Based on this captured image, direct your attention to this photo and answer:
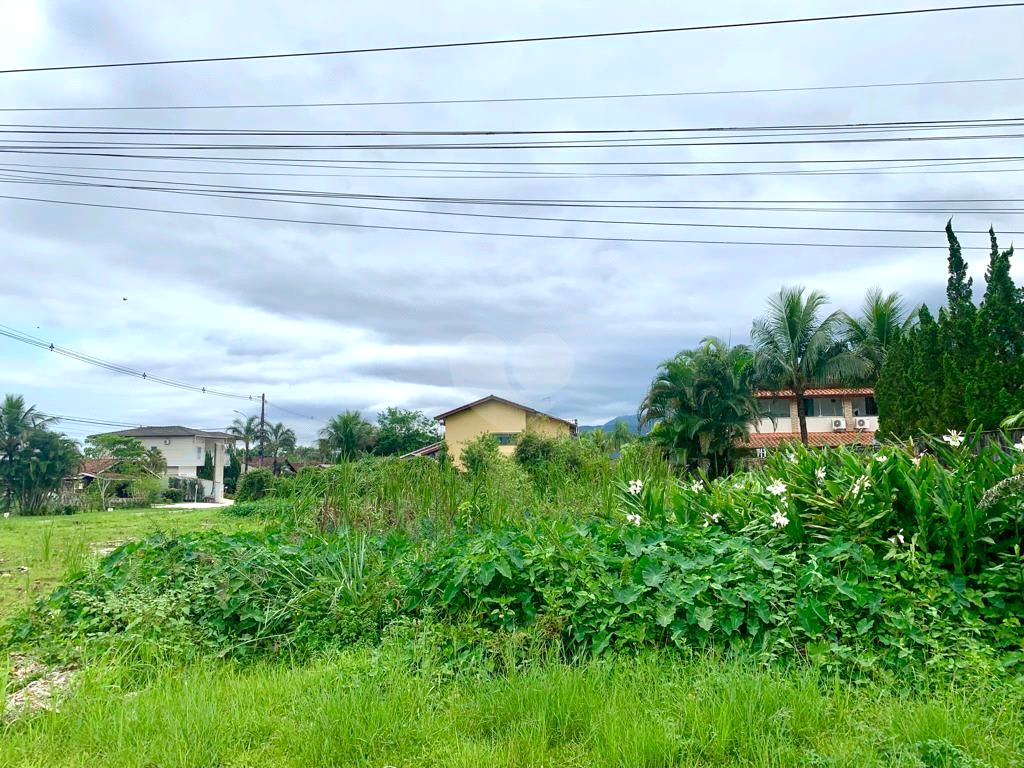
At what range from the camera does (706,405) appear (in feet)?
92.2

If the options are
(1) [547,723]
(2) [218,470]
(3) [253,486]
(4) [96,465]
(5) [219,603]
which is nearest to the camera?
(1) [547,723]

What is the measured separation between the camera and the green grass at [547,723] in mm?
2896

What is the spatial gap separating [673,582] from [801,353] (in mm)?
30191

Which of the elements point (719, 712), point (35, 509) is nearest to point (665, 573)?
point (719, 712)

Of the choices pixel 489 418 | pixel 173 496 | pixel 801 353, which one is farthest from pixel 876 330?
pixel 173 496

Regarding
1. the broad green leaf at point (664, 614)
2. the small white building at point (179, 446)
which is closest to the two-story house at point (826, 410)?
the broad green leaf at point (664, 614)

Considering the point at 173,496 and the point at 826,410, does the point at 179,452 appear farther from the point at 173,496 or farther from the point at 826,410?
the point at 826,410

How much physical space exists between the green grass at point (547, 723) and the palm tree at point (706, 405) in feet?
81.0

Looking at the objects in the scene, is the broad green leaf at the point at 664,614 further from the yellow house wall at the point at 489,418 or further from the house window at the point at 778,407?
the yellow house wall at the point at 489,418

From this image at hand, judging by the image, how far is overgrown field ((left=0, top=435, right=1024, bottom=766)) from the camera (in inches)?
120

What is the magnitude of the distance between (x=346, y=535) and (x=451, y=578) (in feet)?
4.42

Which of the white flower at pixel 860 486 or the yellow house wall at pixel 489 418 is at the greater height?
the yellow house wall at pixel 489 418

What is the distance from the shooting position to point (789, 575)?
4195mm

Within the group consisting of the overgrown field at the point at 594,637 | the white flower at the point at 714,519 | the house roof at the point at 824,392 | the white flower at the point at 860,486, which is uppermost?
the house roof at the point at 824,392
